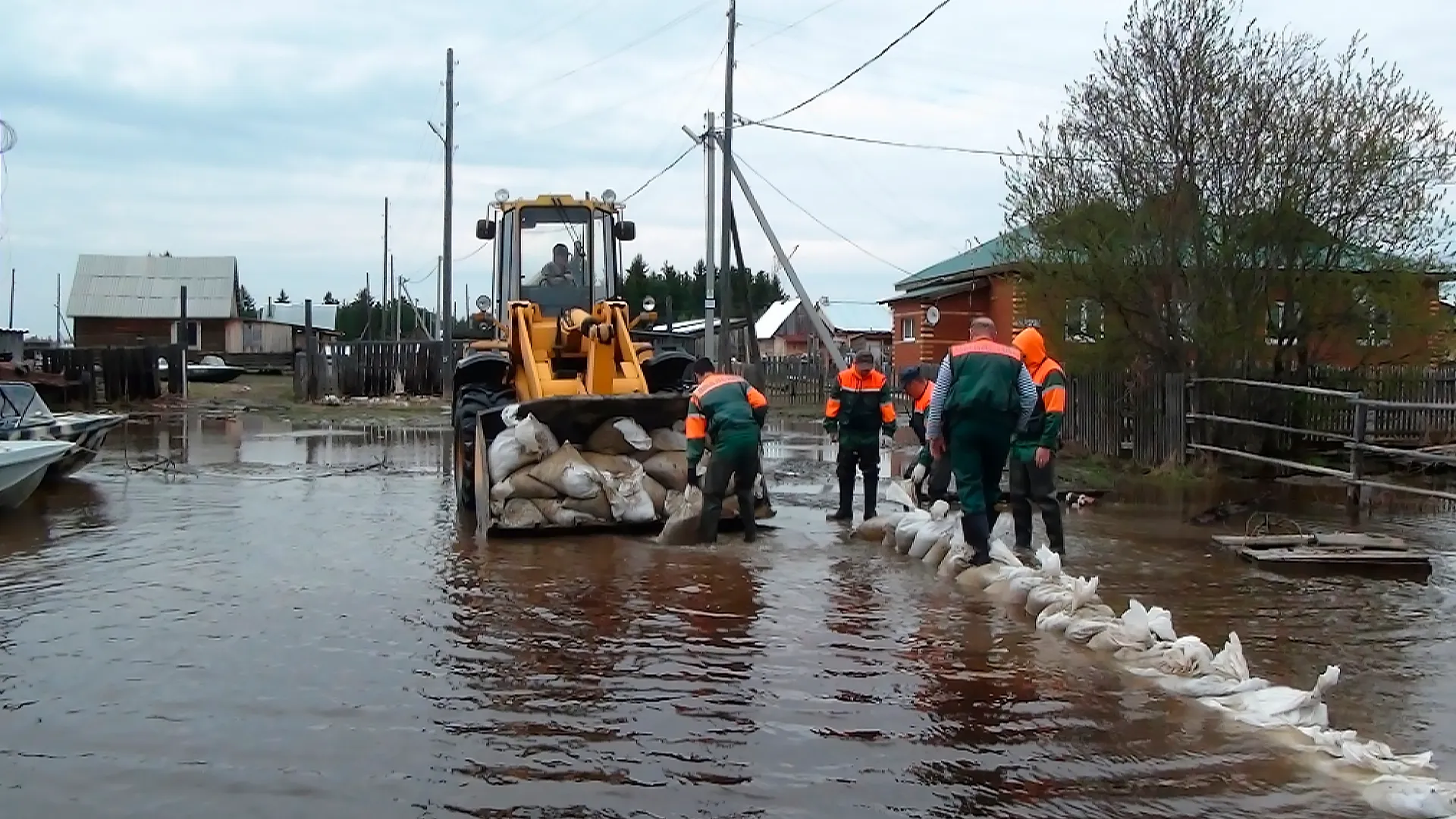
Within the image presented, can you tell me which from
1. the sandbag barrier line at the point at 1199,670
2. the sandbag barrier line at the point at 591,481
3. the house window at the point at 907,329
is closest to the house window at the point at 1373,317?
the sandbag barrier line at the point at 1199,670

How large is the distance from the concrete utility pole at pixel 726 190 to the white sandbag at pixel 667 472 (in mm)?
16360

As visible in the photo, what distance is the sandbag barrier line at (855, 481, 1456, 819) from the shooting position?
14.7ft

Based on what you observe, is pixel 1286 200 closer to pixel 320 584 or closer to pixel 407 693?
pixel 320 584

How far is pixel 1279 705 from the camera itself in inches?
207

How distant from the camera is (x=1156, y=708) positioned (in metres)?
5.50

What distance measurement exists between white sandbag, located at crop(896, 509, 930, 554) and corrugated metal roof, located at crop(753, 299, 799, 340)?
5178 centimetres

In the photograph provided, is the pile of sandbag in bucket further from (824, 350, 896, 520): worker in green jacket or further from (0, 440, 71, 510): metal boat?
(0, 440, 71, 510): metal boat

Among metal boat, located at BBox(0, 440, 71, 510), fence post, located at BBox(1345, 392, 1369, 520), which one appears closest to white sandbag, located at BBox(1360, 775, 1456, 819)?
fence post, located at BBox(1345, 392, 1369, 520)

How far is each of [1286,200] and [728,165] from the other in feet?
42.5

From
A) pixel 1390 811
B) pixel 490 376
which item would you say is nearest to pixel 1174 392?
pixel 490 376

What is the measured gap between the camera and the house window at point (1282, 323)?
15.9m

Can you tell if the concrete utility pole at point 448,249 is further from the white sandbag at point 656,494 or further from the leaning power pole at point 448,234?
the white sandbag at point 656,494

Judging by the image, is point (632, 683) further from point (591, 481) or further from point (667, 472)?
point (667, 472)

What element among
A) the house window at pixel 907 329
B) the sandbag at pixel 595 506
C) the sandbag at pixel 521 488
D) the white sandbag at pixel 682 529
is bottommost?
the white sandbag at pixel 682 529
